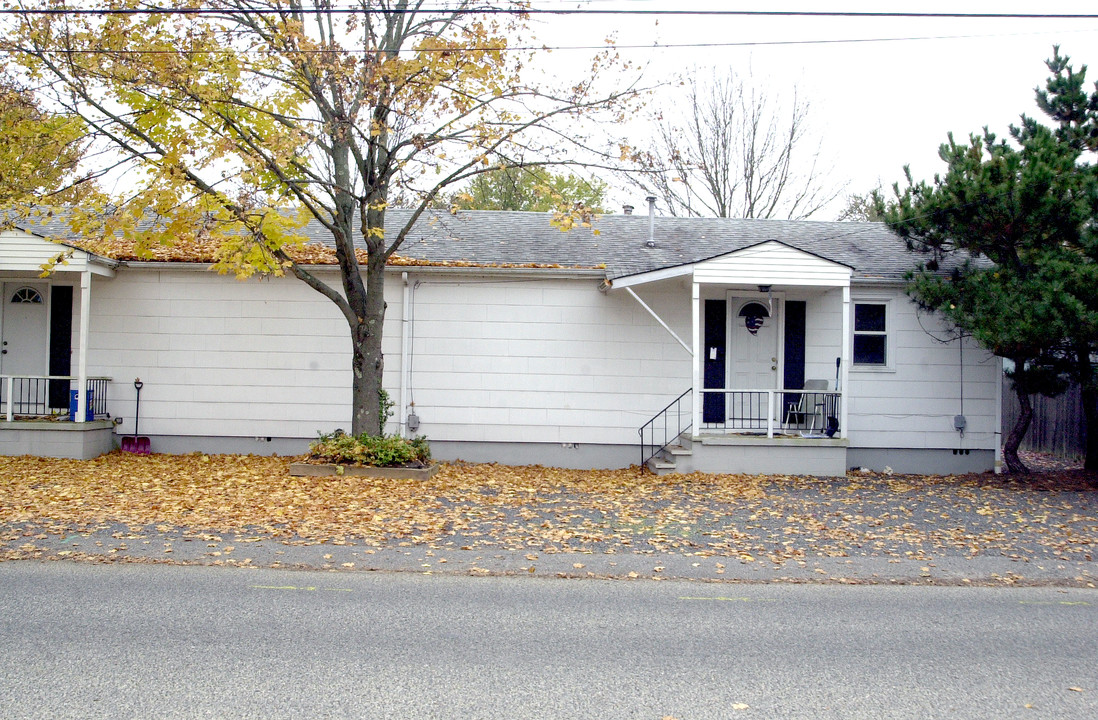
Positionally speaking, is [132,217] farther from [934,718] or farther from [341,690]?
[934,718]

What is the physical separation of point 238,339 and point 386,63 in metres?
5.97

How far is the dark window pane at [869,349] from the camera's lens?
→ 15.2 metres

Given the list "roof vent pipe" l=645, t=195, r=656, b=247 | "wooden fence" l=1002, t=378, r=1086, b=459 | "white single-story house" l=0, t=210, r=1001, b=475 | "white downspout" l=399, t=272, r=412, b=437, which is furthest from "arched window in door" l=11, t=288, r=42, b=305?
"wooden fence" l=1002, t=378, r=1086, b=459

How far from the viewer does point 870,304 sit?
1516cm

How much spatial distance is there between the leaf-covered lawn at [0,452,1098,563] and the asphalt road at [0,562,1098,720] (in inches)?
59.1

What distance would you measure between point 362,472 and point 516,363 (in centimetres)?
365

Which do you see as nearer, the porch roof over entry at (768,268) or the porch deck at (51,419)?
the porch roof over entry at (768,268)

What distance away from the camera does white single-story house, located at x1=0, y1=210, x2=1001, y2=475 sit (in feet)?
49.1

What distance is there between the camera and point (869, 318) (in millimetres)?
15211

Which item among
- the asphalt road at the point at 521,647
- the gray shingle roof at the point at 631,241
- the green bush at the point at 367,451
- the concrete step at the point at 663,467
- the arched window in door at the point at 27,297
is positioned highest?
the gray shingle roof at the point at 631,241

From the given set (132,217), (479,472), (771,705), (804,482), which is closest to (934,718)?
(771,705)

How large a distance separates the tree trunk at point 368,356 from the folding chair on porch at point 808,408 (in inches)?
266

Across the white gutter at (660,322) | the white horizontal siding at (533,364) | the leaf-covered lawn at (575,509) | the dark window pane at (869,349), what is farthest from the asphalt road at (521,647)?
the dark window pane at (869,349)

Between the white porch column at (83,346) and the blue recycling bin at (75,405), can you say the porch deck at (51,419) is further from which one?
the white porch column at (83,346)
